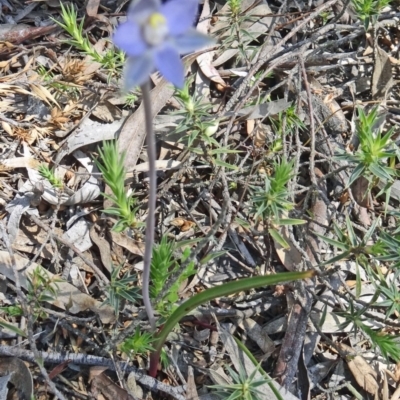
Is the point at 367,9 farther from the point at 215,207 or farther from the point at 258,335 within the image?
the point at 258,335

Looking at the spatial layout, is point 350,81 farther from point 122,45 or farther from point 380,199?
point 122,45

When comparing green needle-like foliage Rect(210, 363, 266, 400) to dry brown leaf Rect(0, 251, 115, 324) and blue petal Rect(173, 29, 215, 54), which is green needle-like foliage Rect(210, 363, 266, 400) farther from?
blue petal Rect(173, 29, 215, 54)

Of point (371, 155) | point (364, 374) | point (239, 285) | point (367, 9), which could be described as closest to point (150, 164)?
point (239, 285)

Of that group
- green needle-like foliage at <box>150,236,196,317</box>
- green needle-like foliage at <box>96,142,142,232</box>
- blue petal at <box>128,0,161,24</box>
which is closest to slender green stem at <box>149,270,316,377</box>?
green needle-like foliage at <box>150,236,196,317</box>

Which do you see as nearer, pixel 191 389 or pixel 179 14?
pixel 179 14

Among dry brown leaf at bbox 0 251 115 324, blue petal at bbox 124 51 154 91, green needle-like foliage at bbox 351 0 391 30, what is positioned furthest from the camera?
green needle-like foliage at bbox 351 0 391 30

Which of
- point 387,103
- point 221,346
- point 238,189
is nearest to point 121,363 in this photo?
point 221,346
